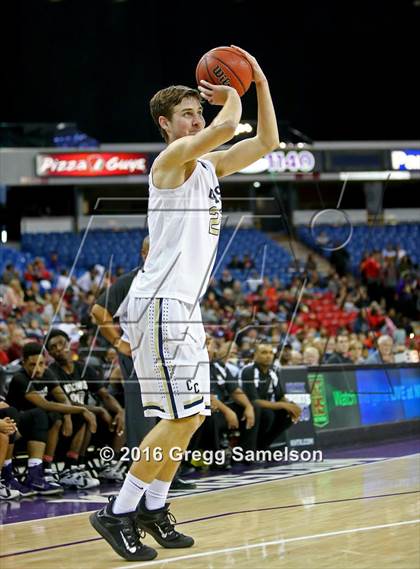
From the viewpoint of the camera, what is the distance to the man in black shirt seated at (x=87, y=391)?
8688mm

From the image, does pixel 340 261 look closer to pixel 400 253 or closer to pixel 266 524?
pixel 400 253

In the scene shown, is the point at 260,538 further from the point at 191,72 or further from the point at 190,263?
the point at 191,72

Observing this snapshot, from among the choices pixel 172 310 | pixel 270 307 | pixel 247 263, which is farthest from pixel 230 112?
pixel 247 263

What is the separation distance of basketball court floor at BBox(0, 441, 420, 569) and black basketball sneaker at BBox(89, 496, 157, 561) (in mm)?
67

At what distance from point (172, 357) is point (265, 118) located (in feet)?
4.29

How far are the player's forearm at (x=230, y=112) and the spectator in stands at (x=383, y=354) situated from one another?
8.27 metres

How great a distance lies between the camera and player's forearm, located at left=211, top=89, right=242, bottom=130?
15.5 ft

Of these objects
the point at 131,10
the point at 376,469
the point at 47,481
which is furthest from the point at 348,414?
the point at 131,10

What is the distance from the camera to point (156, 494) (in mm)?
5156

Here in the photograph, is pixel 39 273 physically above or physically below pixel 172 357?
above

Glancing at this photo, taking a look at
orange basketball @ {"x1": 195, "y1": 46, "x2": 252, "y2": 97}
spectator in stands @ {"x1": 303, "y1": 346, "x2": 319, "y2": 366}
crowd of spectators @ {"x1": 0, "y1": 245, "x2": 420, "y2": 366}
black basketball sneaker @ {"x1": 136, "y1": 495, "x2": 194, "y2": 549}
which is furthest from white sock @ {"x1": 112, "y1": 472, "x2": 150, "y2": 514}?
spectator in stands @ {"x1": 303, "y1": 346, "x2": 319, "y2": 366}

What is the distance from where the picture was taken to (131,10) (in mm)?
25391

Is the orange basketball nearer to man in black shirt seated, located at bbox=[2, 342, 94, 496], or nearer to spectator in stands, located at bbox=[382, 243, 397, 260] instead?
man in black shirt seated, located at bbox=[2, 342, 94, 496]

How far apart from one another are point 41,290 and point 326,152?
41.8ft
